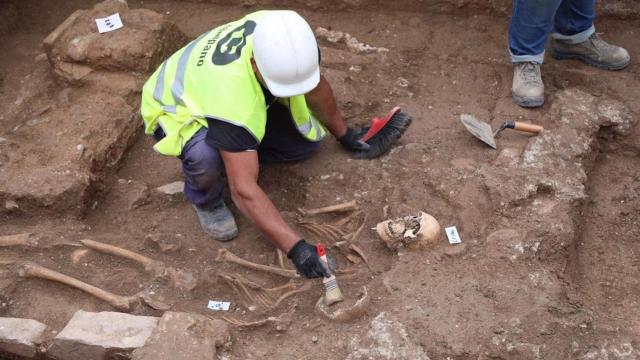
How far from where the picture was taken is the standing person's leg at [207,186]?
389cm

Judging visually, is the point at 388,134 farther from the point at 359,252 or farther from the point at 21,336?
the point at 21,336

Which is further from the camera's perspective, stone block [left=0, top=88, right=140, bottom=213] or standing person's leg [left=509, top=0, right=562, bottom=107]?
standing person's leg [left=509, top=0, right=562, bottom=107]

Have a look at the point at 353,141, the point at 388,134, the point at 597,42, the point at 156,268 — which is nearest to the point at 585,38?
the point at 597,42

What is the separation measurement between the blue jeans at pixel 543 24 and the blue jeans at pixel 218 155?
1.43 metres

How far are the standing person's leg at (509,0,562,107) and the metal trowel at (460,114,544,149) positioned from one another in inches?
13.8

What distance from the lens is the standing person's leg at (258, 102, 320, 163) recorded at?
14.2 ft

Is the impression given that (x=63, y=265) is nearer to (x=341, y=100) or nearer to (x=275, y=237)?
(x=275, y=237)

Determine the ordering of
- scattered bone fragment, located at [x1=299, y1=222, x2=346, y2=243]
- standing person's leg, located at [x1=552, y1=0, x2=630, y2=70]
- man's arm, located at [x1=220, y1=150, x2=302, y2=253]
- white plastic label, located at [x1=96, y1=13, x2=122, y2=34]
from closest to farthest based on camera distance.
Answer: man's arm, located at [x1=220, y1=150, x2=302, y2=253], scattered bone fragment, located at [x1=299, y1=222, x2=346, y2=243], standing person's leg, located at [x1=552, y1=0, x2=630, y2=70], white plastic label, located at [x1=96, y1=13, x2=122, y2=34]

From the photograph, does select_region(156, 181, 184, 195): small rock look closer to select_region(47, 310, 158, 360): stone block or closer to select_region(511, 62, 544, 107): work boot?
select_region(47, 310, 158, 360): stone block

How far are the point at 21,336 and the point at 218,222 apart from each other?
1156 mm

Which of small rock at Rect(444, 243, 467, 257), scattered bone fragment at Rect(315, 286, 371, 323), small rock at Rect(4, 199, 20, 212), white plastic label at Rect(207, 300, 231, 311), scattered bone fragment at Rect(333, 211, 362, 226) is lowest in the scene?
white plastic label at Rect(207, 300, 231, 311)

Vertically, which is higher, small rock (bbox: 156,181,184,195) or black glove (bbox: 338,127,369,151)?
black glove (bbox: 338,127,369,151)

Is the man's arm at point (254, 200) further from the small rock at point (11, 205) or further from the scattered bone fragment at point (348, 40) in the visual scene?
the scattered bone fragment at point (348, 40)

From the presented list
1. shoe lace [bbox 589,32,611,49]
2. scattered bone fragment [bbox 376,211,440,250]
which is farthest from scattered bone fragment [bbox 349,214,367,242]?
shoe lace [bbox 589,32,611,49]
